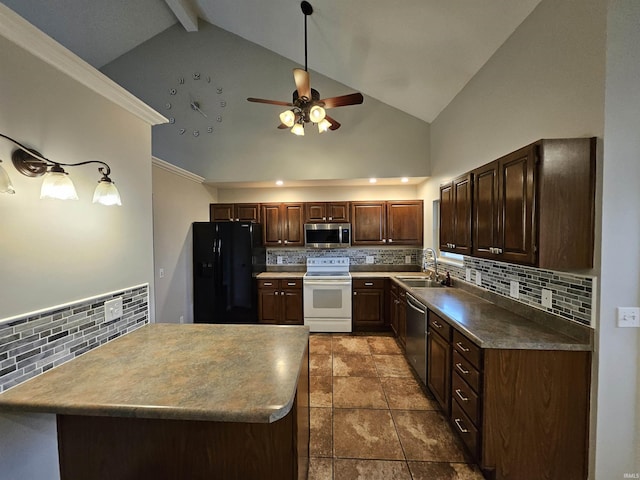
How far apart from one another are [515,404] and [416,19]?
2.90 metres

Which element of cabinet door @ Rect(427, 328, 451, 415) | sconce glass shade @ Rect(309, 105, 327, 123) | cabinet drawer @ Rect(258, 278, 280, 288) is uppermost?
sconce glass shade @ Rect(309, 105, 327, 123)

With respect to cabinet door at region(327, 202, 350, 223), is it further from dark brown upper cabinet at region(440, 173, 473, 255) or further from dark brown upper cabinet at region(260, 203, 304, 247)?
dark brown upper cabinet at region(440, 173, 473, 255)

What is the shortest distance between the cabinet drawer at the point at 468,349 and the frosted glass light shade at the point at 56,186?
228 cm

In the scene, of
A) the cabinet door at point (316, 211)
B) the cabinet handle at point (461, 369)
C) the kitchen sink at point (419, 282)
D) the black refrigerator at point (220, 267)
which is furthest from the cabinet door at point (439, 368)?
the black refrigerator at point (220, 267)

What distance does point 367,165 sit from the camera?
3984 millimetres

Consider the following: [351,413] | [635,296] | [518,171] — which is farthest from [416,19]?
[351,413]

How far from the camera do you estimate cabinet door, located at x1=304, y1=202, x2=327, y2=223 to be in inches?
174

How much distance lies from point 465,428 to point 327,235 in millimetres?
3012

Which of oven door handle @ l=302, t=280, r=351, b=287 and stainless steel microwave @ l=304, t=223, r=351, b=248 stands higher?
stainless steel microwave @ l=304, t=223, r=351, b=248

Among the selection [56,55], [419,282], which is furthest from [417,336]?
[56,55]

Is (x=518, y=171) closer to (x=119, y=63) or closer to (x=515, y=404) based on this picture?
(x=515, y=404)

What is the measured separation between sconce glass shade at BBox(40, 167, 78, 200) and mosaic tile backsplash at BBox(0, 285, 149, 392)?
1.75ft

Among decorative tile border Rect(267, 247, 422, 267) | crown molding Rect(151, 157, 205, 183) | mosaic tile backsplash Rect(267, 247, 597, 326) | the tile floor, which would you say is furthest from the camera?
decorative tile border Rect(267, 247, 422, 267)

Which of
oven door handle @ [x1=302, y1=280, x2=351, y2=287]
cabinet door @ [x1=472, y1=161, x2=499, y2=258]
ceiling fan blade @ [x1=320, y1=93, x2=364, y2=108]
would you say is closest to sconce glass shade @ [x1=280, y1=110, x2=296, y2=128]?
→ ceiling fan blade @ [x1=320, y1=93, x2=364, y2=108]
